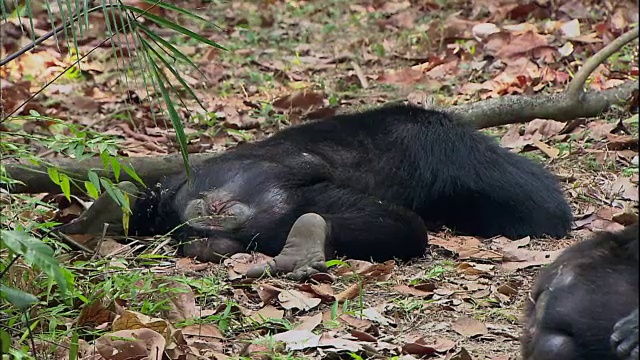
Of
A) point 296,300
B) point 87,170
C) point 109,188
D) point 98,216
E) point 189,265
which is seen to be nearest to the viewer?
point 109,188

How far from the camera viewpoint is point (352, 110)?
7.33 m

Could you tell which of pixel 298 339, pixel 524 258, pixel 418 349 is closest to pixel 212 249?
pixel 298 339

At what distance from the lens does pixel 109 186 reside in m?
3.17

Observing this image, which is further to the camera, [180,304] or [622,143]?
[622,143]

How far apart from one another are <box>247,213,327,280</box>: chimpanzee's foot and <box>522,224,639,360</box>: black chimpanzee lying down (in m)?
1.66

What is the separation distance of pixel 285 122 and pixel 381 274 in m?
3.01

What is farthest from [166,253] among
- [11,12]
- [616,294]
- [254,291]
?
[11,12]

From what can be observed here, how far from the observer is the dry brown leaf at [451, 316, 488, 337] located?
3477mm

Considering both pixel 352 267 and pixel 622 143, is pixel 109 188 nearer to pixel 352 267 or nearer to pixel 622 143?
pixel 352 267

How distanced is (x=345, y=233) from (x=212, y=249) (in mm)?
589

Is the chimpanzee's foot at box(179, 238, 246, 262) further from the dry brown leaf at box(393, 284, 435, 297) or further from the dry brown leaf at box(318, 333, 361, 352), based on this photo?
the dry brown leaf at box(318, 333, 361, 352)

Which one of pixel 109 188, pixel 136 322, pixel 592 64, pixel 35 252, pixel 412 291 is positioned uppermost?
pixel 35 252

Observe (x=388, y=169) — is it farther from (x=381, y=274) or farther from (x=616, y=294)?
(x=616, y=294)

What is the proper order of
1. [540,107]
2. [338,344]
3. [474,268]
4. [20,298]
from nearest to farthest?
1. [20,298]
2. [338,344]
3. [474,268]
4. [540,107]
